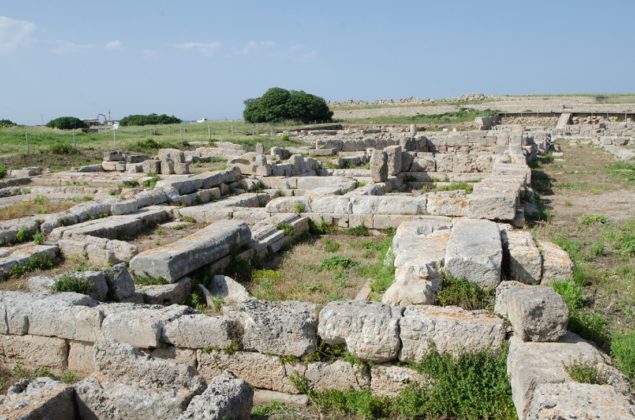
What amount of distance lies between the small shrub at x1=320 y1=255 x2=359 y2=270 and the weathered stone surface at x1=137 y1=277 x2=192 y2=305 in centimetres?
262

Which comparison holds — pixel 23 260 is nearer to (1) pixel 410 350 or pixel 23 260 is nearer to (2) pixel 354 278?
(2) pixel 354 278

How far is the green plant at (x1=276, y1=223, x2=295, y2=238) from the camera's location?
11.5 meters

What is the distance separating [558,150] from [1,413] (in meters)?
31.2

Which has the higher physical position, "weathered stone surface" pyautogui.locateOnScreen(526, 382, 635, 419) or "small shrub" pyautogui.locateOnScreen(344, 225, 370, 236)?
"weathered stone surface" pyautogui.locateOnScreen(526, 382, 635, 419)

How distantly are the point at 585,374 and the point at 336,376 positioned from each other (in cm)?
221

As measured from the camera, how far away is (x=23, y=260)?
914 centimetres

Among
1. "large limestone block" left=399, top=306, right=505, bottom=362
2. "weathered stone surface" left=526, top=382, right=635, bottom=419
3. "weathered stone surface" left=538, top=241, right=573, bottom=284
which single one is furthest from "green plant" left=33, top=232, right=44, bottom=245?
"weathered stone surface" left=526, top=382, right=635, bottom=419

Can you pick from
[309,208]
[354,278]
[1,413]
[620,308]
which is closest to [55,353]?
[1,413]

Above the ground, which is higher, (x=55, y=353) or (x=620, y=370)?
(x=620, y=370)

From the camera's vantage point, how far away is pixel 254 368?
5.64m

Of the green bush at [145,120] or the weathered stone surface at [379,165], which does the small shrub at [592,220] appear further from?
the green bush at [145,120]

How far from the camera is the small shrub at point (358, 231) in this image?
12.4m

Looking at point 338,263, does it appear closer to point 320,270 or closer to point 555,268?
point 320,270

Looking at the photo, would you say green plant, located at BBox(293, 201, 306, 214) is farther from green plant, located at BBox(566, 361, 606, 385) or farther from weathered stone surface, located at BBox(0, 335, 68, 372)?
green plant, located at BBox(566, 361, 606, 385)
